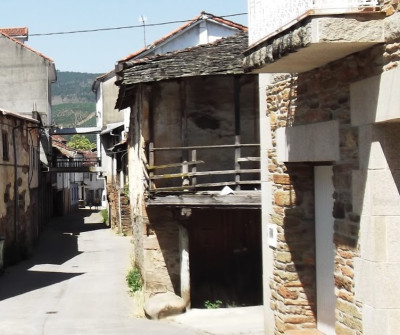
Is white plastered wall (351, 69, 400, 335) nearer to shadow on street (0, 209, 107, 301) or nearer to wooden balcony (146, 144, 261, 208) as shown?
wooden balcony (146, 144, 261, 208)

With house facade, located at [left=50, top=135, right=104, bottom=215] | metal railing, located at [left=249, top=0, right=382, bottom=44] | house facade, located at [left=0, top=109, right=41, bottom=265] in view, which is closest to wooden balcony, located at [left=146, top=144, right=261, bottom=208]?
metal railing, located at [left=249, top=0, right=382, bottom=44]

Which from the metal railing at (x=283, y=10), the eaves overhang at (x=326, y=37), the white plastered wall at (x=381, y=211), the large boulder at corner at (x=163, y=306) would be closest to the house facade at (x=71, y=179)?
the large boulder at corner at (x=163, y=306)

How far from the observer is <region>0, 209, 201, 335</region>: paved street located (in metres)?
13.6

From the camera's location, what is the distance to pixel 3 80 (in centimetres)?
3406

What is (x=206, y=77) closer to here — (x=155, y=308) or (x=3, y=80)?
(x=155, y=308)

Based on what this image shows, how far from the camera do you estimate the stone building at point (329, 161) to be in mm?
5766

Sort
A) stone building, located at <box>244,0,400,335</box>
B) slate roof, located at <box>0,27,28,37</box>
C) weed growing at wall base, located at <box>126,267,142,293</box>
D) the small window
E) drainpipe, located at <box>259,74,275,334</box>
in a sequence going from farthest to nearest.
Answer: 1. slate roof, located at <box>0,27,28,37</box>
2. the small window
3. weed growing at wall base, located at <box>126,267,142,293</box>
4. drainpipe, located at <box>259,74,275,334</box>
5. stone building, located at <box>244,0,400,335</box>

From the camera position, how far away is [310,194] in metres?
8.10

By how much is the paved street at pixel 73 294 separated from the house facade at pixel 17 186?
78cm

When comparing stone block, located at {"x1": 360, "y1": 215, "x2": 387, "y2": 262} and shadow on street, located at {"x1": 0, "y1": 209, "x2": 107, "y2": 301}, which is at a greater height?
stone block, located at {"x1": 360, "y1": 215, "x2": 387, "y2": 262}

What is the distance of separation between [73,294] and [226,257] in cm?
415

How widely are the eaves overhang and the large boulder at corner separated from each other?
8887 mm

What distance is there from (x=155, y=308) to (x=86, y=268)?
26.3 ft

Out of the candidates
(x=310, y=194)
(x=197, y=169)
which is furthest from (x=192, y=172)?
(x=310, y=194)
